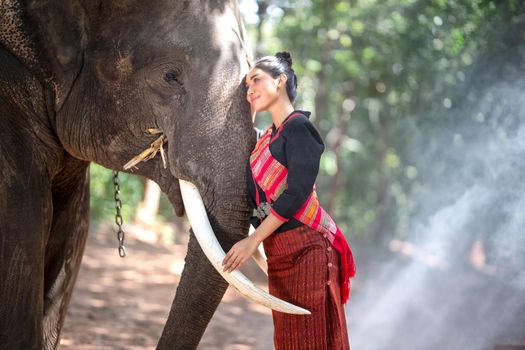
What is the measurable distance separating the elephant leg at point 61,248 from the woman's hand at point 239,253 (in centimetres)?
133

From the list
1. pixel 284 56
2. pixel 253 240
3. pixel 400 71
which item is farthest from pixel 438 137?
pixel 253 240

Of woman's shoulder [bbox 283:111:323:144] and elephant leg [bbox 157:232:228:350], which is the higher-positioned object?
woman's shoulder [bbox 283:111:323:144]

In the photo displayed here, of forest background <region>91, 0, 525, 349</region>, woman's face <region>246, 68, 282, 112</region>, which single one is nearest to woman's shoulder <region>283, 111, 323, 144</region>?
woman's face <region>246, 68, 282, 112</region>

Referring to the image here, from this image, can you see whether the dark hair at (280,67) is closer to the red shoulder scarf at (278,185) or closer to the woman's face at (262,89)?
the woman's face at (262,89)

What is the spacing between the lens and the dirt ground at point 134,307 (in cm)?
575

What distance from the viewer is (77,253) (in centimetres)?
398

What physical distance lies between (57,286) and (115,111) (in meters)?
1.10

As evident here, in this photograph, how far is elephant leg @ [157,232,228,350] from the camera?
115 inches

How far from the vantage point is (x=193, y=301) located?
2938 mm

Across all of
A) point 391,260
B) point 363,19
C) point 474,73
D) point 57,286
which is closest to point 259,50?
point 363,19

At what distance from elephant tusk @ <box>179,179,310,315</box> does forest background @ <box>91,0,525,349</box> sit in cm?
238

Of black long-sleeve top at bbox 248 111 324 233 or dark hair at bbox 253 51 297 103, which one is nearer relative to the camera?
black long-sleeve top at bbox 248 111 324 233

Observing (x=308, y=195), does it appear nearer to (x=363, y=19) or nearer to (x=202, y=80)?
(x=202, y=80)

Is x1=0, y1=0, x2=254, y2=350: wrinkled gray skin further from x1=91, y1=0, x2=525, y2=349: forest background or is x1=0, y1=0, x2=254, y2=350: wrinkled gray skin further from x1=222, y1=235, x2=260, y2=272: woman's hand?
x1=91, y1=0, x2=525, y2=349: forest background
